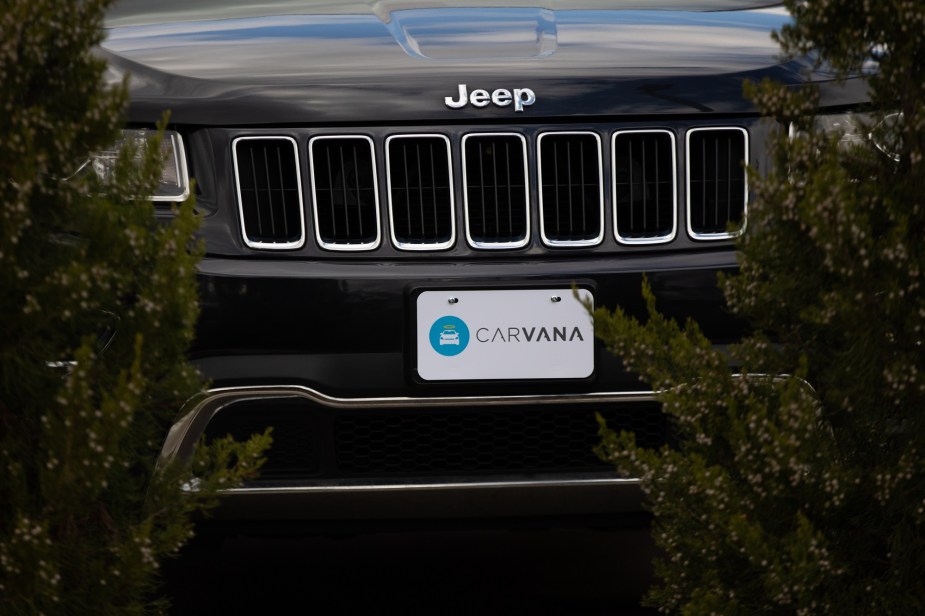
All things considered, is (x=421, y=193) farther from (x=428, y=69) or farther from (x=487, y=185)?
(x=428, y=69)

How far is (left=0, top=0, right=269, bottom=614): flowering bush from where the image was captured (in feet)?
8.81

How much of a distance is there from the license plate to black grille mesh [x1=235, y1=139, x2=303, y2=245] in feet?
1.24

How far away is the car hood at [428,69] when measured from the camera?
380cm

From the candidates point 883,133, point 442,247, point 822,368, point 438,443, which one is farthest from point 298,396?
point 883,133

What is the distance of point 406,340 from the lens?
374 cm

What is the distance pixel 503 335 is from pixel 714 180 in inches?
25.3

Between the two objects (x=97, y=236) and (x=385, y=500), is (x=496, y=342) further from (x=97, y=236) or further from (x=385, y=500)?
(x=97, y=236)

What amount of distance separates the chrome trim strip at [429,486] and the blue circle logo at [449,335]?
1.06 feet

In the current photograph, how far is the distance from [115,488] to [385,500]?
101cm

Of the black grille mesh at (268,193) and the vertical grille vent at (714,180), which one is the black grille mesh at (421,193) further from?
the vertical grille vent at (714,180)

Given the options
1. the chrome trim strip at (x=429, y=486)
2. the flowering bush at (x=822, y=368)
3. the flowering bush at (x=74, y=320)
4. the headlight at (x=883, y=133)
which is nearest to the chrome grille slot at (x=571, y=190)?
the chrome trim strip at (x=429, y=486)

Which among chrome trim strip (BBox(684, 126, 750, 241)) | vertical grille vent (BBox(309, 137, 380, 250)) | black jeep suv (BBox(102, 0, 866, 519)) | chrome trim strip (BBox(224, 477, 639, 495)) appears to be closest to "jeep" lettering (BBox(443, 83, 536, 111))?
black jeep suv (BBox(102, 0, 866, 519))

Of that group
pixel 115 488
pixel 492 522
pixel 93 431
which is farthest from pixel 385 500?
pixel 93 431

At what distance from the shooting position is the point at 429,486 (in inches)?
150
